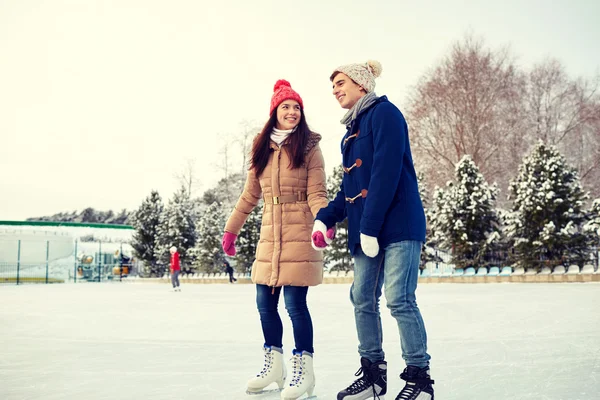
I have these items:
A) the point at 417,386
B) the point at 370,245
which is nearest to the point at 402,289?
the point at 370,245

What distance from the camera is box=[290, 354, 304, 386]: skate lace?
293cm

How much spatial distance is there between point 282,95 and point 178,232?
29511 mm

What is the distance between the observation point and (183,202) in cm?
3297

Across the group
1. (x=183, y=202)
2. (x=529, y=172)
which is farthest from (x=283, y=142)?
(x=183, y=202)

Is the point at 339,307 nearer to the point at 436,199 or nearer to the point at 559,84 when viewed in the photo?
the point at 436,199

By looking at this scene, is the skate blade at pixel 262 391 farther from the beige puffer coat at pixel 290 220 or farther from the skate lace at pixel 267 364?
the beige puffer coat at pixel 290 220

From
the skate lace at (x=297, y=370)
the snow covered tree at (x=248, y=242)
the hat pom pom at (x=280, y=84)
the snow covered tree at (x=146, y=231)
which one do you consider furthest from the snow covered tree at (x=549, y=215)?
the snow covered tree at (x=146, y=231)

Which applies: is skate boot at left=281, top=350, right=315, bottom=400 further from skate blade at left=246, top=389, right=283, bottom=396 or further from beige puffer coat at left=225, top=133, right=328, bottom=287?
beige puffer coat at left=225, top=133, right=328, bottom=287

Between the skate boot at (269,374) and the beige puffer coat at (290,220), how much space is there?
1.26ft

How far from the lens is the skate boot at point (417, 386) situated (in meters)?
2.55

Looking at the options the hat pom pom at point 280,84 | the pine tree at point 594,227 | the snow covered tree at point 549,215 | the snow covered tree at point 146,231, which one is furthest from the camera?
Result: the snow covered tree at point 146,231

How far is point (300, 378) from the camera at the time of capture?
294cm

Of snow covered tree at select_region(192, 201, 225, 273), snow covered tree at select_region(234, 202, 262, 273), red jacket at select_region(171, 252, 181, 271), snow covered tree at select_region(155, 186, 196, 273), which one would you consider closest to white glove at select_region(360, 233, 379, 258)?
red jacket at select_region(171, 252, 181, 271)

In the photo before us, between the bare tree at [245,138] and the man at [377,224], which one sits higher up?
the bare tree at [245,138]
